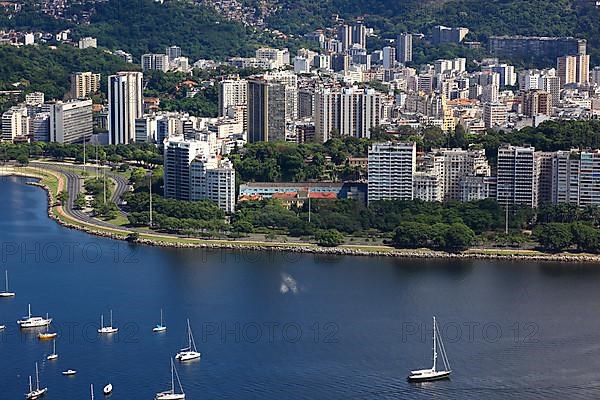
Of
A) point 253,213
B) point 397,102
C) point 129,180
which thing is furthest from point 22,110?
point 253,213

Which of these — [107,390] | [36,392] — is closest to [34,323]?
[36,392]

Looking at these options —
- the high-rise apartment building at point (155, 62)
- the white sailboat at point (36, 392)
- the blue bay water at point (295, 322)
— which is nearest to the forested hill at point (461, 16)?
the high-rise apartment building at point (155, 62)

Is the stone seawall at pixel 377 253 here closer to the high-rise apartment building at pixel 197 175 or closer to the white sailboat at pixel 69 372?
the high-rise apartment building at pixel 197 175

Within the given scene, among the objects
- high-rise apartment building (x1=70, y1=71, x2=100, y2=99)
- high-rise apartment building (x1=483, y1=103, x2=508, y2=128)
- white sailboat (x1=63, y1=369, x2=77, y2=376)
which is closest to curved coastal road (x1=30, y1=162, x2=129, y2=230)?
high-rise apartment building (x1=70, y1=71, x2=100, y2=99)

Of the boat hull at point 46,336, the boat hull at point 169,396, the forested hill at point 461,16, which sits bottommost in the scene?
the boat hull at point 169,396

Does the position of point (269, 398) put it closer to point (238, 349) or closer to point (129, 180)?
point (238, 349)

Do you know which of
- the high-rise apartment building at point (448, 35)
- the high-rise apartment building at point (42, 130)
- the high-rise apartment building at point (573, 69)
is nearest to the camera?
the high-rise apartment building at point (42, 130)

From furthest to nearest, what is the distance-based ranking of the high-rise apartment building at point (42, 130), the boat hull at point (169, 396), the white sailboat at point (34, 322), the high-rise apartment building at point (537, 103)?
1. the high-rise apartment building at point (537, 103)
2. the high-rise apartment building at point (42, 130)
3. the white sailboat at point (34, 322)
4. the boat hull at point (169, 396)
